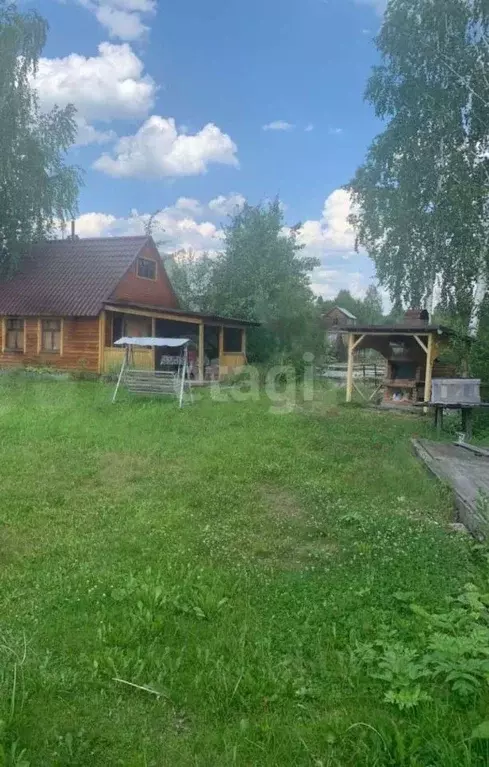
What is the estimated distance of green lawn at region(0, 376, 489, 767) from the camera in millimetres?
2328

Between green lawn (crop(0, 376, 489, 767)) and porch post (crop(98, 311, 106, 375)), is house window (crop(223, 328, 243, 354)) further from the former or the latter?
green lawn (crop(0, 376, 489, 767))

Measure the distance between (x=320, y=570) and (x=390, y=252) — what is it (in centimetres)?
1531

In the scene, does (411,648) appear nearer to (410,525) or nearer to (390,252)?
(410,525)

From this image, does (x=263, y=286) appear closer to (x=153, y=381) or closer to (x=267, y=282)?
(x=267, y=282)

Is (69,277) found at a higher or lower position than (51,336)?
higher

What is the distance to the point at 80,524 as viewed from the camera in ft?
16.9

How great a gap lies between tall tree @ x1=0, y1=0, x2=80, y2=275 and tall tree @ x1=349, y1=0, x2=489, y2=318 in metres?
11.3

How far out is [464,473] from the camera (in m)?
6.65

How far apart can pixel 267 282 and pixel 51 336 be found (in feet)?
31.6

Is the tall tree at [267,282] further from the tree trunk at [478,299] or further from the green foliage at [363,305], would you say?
the green foliage at [363,305]

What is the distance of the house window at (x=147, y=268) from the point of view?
72.1 feet

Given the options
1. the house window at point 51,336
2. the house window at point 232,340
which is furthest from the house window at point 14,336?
the house window at point 232,340

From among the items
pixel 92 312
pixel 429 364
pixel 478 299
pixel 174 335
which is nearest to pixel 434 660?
pixel 429 364

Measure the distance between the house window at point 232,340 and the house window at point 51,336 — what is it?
Result: 7.15 m
